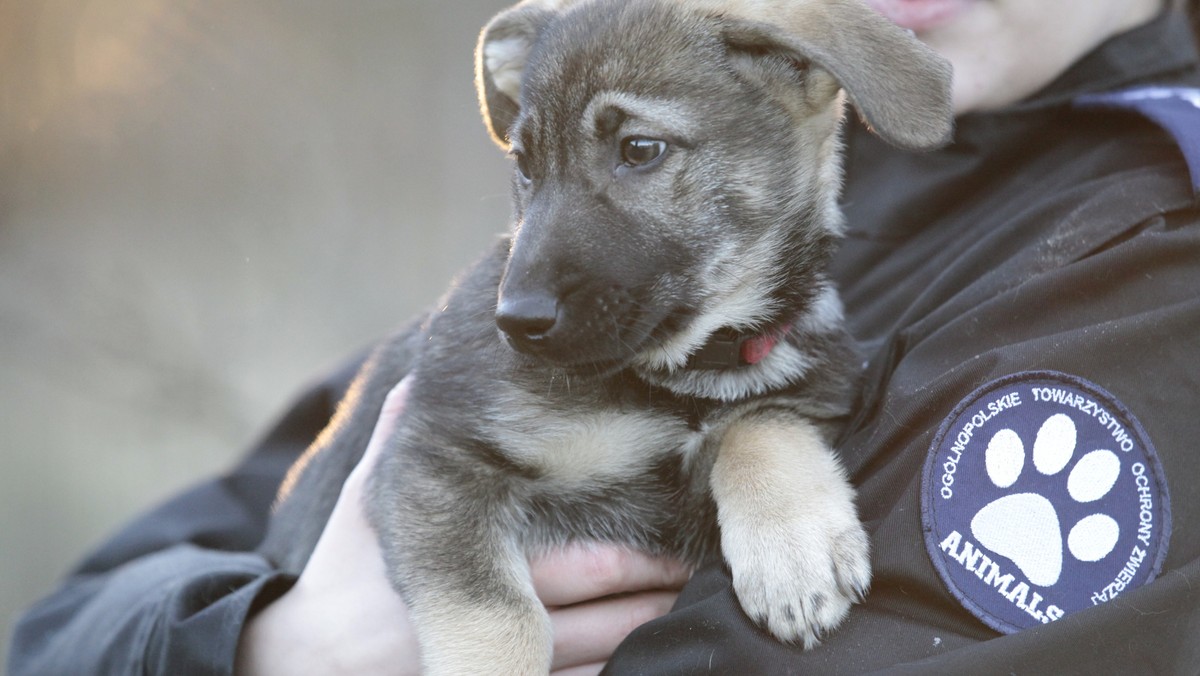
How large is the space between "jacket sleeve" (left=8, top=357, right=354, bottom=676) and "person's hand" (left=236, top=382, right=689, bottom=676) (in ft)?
0.35

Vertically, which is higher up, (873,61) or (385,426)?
(873,61)

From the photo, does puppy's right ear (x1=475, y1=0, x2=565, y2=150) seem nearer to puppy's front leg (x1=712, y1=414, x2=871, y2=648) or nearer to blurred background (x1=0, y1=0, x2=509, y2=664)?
puppy's front leg (x1=712, y1=414, x2=871, y2=648)

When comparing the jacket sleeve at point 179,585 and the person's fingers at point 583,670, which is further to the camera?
the jacket sleeve at point 179,585

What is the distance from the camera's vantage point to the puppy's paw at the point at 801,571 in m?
1.92

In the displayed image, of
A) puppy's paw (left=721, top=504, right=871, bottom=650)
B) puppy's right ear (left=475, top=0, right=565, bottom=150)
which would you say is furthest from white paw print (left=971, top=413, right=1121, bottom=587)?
puppy's right ear (left=475, top=0, right=565, bottom=150)

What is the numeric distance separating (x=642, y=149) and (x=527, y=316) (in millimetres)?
453

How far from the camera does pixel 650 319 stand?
2.23 m

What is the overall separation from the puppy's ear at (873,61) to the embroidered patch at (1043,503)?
514 mm

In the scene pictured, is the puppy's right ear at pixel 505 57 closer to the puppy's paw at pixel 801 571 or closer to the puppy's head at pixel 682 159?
the puppy's head at pixel 682 159

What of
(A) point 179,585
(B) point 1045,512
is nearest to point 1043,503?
→ (B) point 1045,512

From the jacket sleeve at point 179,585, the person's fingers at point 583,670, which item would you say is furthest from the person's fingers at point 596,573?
the jacket sleeve at point 179,585

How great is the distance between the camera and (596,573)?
7.64 ft

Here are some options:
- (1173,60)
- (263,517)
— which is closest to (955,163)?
(1173,60)

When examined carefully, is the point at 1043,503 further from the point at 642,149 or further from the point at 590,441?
the point at 642,149
